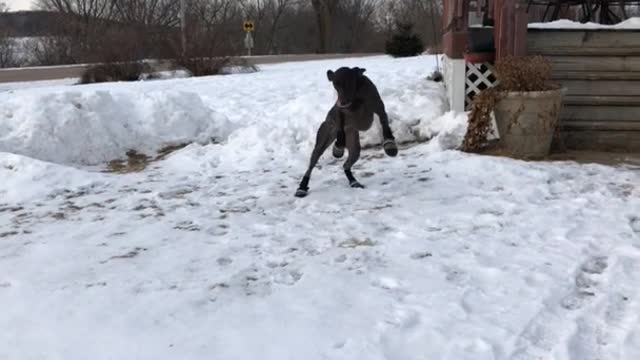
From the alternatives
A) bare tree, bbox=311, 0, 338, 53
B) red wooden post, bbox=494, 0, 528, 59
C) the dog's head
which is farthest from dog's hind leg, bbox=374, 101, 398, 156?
bare tree, bbox=311, 0, 338, 53

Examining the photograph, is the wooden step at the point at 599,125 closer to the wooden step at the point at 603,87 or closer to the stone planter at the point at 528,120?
the wooden step at the point at 603,87

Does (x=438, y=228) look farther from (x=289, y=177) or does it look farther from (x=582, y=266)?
(x=289, y=177)

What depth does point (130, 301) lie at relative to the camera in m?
4.05

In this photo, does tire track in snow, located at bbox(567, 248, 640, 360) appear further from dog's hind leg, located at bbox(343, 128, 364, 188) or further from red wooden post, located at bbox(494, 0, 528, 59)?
red wooden post, located at bbox(494, 0, 528, 59)

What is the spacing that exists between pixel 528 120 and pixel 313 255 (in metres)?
3.59

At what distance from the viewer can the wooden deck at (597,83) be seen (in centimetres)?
787

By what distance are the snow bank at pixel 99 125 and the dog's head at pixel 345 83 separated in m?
3.69

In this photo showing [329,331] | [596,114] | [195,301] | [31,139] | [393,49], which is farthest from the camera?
[393,49]

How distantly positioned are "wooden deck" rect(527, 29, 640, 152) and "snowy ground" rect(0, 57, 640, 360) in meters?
1.14

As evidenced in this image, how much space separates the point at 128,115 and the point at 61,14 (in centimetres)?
4190

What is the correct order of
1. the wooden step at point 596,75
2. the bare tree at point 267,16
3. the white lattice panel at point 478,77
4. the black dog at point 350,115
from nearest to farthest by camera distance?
the black dog at point 350,115, the wooden step at point 596,75, the white lattice panel at point 478,77, the bare tree at point 267,16

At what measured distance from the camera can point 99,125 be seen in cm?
923

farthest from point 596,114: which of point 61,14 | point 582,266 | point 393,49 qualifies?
point 61,14

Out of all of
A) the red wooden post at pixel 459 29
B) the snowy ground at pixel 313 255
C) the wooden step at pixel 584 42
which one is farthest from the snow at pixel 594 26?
the snowy ground at pixel 313 255
